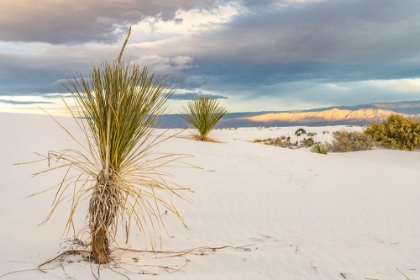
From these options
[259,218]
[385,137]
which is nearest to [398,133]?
[385,137]

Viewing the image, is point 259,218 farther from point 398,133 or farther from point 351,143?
point 398,133

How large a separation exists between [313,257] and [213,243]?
48.2 inches

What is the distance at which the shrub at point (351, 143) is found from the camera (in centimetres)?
1563

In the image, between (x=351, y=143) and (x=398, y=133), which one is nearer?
(x=398, y=133)

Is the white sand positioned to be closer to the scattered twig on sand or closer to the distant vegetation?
the scattered twig on sand

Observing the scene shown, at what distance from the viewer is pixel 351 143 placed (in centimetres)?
1585

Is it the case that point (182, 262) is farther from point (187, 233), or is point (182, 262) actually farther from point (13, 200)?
point (13, 200)

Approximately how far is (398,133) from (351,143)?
5.56ft

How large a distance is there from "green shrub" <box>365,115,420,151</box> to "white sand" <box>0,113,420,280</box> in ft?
13.9

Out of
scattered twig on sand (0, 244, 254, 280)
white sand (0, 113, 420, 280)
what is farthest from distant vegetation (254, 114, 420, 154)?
scattered twig on sand (0, 244, 254, 280)

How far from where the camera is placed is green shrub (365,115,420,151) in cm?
1489

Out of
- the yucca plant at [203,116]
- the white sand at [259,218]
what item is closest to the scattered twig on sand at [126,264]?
the white sand at [259,218]

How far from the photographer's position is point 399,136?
1527 cm

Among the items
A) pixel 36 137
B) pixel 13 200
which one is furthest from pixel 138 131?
pixel 36 137
